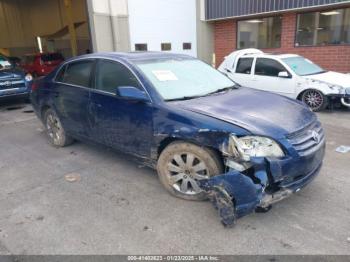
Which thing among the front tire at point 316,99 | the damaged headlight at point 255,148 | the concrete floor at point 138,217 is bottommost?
the concrete floor at point 138,217

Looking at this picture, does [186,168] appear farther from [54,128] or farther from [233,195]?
[54,128]

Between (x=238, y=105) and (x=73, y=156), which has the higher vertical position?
(x=238, y=105)

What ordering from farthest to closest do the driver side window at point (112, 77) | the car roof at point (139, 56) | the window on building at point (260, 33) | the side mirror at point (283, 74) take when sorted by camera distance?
1. the window on building at point (260, 33)
2. the side mirror at point (283, 74)
3. the car roof at point (139, 56)
4. the driver side window at point (112, 77)

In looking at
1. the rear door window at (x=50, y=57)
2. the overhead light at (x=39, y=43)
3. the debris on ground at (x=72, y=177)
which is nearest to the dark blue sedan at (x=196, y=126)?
the debris on ground at (x=72, y=177)

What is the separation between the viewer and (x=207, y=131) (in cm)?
301

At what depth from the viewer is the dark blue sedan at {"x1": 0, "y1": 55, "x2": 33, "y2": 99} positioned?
8906mm

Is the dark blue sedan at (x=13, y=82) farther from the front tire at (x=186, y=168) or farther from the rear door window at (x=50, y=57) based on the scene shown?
the front tire at (x=186, y=168)

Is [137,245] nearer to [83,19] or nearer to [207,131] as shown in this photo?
[207,131]

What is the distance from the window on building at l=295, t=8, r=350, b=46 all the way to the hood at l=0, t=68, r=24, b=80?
9.92 m

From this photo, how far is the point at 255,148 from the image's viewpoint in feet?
9.34

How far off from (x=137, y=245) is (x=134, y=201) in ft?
2.64

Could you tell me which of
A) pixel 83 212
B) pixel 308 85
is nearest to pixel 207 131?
pixel 83 212

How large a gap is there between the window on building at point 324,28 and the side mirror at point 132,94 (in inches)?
379

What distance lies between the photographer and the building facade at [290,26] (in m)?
10.3
